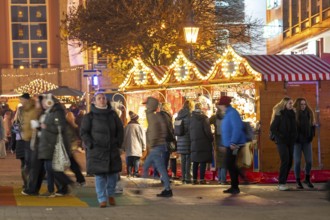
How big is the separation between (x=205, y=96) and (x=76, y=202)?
27.2 feet

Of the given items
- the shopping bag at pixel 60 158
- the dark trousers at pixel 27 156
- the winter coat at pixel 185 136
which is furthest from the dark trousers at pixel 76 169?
the winter coat at pixel 185 136

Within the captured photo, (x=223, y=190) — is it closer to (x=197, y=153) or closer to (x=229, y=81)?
(x=197, y=153)

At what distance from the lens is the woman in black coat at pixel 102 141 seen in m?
11.0

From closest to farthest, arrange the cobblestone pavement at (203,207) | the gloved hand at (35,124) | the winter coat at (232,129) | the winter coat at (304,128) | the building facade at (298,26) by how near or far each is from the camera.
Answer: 1. the cobblestone pavement at (203,207)
2. the gloved hand at (35,124)
3. the winter coat at (232,129)
4. the winter coat at (304,128)
5. the building facade at (298,26)

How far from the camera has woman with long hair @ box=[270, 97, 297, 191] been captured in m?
14.1

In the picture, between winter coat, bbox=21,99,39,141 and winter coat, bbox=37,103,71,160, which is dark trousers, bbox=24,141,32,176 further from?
winter coat, bbox=37,103,71,160

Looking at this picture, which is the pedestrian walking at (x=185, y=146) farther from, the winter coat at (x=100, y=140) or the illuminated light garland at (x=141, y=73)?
the winter coat at (x=100, y=140)

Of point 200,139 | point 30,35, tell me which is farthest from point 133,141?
point 30,35

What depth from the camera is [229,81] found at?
17594mm

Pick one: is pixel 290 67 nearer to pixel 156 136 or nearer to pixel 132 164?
pixel 132 164

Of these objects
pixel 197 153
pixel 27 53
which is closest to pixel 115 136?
pixel 197 153

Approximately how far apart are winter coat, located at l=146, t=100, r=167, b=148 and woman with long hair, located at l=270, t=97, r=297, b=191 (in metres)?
2.40

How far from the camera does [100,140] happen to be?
36.1 ft

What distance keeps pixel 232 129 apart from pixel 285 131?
54.0 inches
